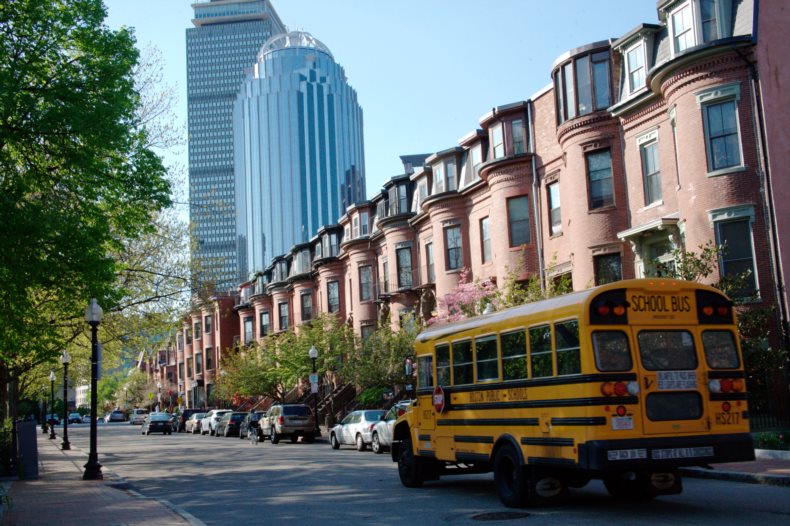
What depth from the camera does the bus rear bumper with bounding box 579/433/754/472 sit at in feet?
34.1

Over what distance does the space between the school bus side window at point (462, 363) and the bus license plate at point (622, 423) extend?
11.0 ft

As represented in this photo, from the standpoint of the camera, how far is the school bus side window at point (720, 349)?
1127 centimetres

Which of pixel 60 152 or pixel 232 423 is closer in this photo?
pixel 60 152

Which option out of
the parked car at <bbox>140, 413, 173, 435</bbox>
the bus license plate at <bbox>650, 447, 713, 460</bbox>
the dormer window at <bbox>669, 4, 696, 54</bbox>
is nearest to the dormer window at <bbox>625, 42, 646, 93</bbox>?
the dormer window at <bbox>669, 4, 696, 54</bbox>

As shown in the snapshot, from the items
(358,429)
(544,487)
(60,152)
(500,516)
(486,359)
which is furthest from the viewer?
(358,429)

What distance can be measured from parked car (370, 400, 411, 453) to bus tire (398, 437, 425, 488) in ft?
31.7

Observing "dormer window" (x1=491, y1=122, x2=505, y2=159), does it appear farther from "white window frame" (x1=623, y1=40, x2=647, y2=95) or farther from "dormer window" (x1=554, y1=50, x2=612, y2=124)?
"white window frame" (x1=623, y1=40, x2=647, y2=95)

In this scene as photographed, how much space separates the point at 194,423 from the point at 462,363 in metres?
45.5

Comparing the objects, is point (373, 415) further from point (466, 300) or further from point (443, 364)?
point (443, 364)

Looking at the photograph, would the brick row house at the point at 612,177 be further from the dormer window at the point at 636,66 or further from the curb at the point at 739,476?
the curb at the point at 739,476

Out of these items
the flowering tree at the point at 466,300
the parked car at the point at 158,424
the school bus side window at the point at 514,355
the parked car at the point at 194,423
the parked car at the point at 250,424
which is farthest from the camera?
the parked car at the point at 158,424

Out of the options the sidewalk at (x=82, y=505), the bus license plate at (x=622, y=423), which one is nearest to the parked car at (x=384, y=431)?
the sidewalk at (x=82, y=505)

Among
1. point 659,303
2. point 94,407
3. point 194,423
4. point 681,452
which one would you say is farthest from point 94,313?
point 194,423

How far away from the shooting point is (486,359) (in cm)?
1312
